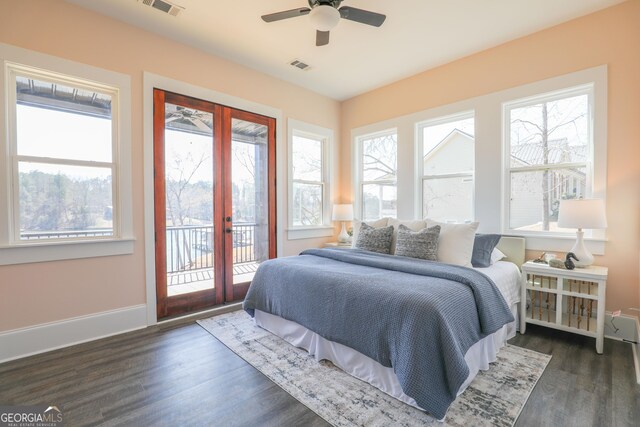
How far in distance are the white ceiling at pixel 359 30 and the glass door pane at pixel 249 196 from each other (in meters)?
0.91

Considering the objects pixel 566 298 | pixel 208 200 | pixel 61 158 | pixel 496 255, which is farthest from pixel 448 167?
pixel 61 158

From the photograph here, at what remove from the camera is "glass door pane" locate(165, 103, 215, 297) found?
3.27m

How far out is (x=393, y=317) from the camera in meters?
1.77

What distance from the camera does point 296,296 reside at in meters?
2.45

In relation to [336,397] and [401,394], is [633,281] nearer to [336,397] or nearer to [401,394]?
[401,394]

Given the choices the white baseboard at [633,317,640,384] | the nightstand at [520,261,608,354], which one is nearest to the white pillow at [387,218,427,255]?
the nightstand at [520,261,608,354]

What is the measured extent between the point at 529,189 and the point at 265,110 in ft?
11.1

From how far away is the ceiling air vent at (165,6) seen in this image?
2584 mm

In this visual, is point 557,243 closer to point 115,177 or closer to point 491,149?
point 491,149

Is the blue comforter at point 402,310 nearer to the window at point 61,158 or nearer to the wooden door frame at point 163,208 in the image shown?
the wooden door frame at point 163,208

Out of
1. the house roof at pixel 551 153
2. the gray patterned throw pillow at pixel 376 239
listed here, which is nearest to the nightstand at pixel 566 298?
the house roof at pixel 551 153

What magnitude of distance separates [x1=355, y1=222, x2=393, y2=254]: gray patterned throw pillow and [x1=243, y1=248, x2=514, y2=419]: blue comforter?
1.78ft
